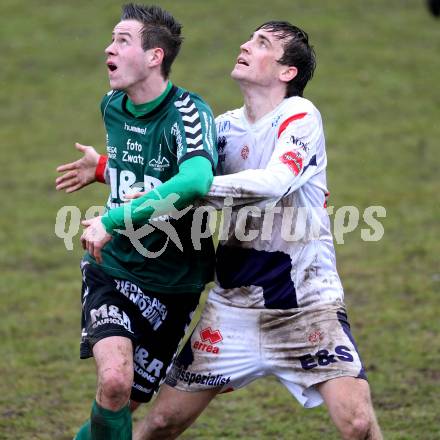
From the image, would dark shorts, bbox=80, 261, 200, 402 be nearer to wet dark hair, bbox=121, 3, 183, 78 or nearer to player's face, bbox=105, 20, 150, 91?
player's face, bbox=105, 20, 150, 91

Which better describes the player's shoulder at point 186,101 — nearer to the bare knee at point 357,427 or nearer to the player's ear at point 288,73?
the player's ear at point 288,73

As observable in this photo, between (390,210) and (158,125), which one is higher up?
(158,125)

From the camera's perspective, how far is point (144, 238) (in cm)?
516

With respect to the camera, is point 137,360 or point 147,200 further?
point 137,360

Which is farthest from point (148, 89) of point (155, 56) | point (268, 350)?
point (268, 350)

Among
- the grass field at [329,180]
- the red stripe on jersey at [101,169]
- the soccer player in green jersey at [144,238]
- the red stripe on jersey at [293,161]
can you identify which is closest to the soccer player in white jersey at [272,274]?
the red stripe on jersey at [293,161]

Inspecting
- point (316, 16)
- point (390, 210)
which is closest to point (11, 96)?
point (316, 16)

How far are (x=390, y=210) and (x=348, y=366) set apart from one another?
23.3 ft

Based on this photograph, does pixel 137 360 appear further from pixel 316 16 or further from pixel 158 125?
pixel 316 16

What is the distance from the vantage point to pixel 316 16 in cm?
1891

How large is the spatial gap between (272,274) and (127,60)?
1.24 m

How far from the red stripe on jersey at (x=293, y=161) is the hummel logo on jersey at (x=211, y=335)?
0.91m

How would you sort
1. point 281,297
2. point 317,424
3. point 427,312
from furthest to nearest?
point 427,312, point 317,424, point 281,297

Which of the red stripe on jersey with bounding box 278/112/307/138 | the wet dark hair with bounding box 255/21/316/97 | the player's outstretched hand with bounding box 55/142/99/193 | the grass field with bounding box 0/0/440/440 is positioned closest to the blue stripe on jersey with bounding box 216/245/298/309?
the red stripe on jersey with bounding box 278/112/307/138
